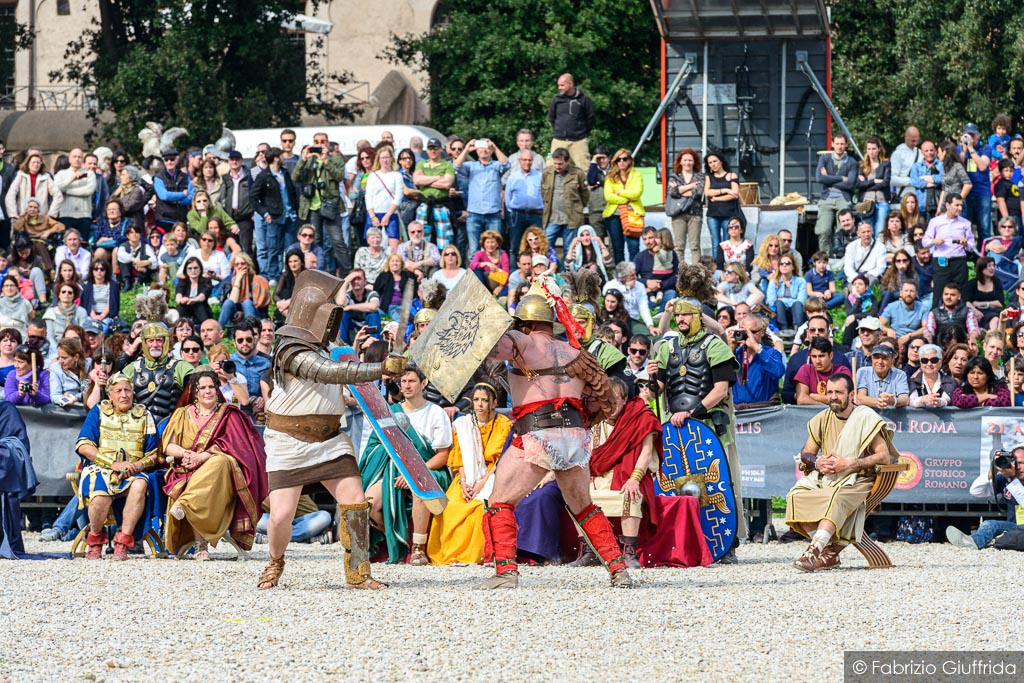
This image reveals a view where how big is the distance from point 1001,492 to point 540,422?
4.81m

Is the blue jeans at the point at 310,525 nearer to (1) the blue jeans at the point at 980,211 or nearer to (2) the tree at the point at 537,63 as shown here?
(1) the blue jeans at the point at 980,211

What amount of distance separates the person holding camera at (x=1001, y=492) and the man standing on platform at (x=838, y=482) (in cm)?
169

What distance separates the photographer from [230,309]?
58.5 ft

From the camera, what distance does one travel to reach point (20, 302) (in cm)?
1739

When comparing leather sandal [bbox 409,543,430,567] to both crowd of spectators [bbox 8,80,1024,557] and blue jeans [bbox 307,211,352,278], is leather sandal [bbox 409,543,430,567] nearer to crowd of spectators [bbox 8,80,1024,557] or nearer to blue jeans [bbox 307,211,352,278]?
crowd of spectators [bbox 8,80,1024,557]

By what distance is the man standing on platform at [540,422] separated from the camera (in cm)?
938

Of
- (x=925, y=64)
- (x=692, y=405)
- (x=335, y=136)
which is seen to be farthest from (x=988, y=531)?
(x=925, y=64)

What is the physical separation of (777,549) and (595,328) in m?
2.48

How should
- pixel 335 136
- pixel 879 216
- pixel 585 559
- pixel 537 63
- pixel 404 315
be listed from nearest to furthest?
1. pixel 404 315
2. pixel 585 559
3. pixel 879 216
4. pixel 335 136
5. pixel 537 63

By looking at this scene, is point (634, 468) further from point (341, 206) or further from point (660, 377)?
point (341, 206)

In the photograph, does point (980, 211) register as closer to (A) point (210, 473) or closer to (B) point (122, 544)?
(A) point (210, 473)

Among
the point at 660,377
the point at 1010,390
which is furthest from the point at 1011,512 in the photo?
the point at 660,377

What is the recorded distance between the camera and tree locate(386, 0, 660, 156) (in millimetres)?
31141

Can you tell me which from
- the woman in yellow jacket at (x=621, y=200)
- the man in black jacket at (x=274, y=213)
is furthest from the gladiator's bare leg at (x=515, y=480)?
the man in black jacket at (x=274, y=213)
